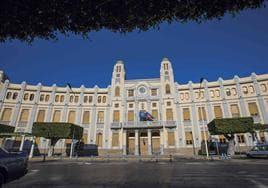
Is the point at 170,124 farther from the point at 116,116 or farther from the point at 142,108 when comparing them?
the point at 116,116

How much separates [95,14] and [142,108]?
1564 inches

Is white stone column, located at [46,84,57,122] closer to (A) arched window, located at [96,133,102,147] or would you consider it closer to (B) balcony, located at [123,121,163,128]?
(A) arched window, located at [96,133,102,147]

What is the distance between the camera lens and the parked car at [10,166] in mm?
6395

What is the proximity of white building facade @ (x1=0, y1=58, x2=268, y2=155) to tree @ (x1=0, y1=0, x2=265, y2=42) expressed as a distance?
37069mm

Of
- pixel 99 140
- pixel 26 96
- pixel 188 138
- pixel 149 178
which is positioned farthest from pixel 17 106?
pixel 149 178

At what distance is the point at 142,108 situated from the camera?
44469mm

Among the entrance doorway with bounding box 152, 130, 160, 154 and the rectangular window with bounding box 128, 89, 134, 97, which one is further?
the rectangular window with bounding box 128, 89, 134, 97

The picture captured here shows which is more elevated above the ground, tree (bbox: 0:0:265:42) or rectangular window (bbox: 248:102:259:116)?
rectangular window (bbox: 248:102:259:116)

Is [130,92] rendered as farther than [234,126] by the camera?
Yes

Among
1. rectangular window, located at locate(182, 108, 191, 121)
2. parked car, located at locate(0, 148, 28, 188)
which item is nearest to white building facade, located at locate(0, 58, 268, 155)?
rectangular window, located at locate(182, 108, 191, 121)

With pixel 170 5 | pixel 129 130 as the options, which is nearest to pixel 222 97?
pixel 129 130

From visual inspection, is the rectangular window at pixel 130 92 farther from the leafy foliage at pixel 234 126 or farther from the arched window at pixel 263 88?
the arched window at pixel 263 88

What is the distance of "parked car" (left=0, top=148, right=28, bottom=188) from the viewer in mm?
6395

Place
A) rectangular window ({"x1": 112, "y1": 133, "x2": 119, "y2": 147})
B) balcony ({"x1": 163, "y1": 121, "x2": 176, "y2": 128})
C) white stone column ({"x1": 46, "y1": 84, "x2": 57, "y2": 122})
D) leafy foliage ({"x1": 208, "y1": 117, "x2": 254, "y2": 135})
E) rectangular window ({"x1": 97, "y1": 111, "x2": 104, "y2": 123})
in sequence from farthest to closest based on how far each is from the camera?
rectangular window ({"x1": 97, "y1": 111, "x2": 104, "y2": 123}) < white stone column ({"x1": 46, "y1": 84, "x2": 57, "y2": 122}) < rectangular window ({"x1": 112, "y1": 133, "x2": 119, "y2": 147}) < balcony ({"x1": 163, "y1": 121, "x2": 176, "y2": 128}) < leafy foliage ({"x1": 208, "y1": 117, "x2": 254, "y2": 135})
